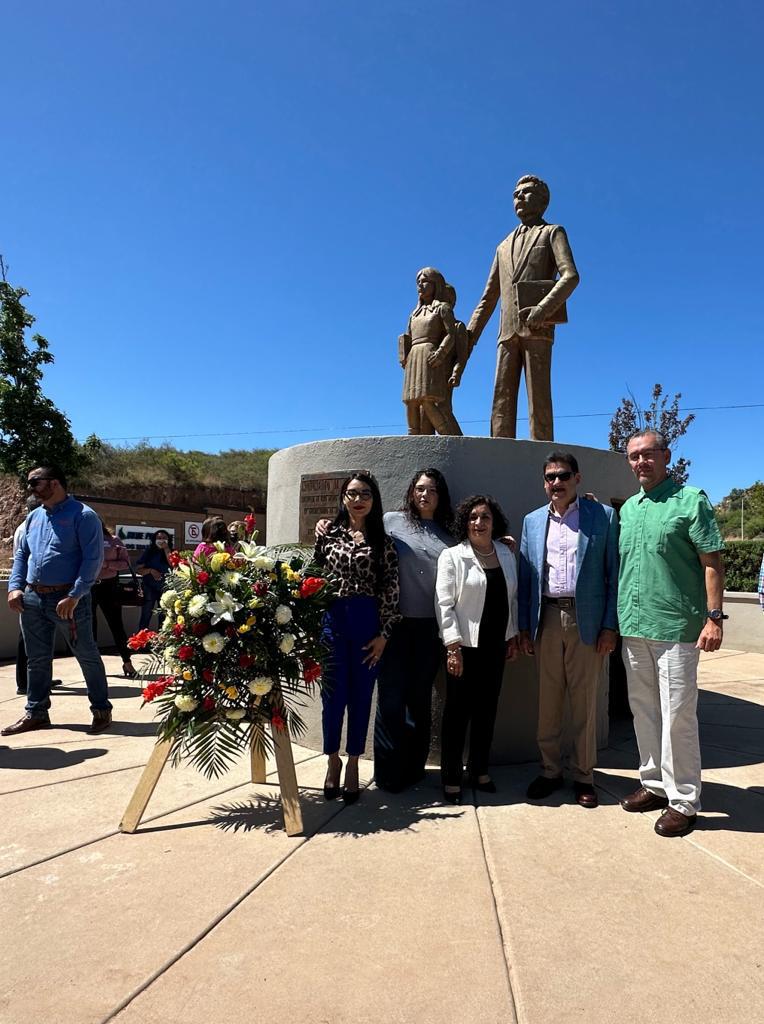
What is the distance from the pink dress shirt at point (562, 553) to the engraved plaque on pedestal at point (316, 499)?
1.37 meters

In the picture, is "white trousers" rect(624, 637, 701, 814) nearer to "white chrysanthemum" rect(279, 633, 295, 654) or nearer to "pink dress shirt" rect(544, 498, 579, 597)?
"pink dress shirt" rect(544, 498, 579, 597)

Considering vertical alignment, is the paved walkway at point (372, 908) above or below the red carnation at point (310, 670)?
below

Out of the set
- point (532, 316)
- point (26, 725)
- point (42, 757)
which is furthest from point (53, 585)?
point (532, 316)

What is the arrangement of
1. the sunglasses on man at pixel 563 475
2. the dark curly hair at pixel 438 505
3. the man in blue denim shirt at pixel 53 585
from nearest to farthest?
1. the sunglasses on man at pixel 563 475
2. the dark curly hair at pixel 438 505
3. the man in blue denim shirt at pixel 53 585

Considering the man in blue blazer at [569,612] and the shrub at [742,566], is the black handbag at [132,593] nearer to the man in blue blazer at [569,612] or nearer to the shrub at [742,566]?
the man in blue blazer at [569,612]

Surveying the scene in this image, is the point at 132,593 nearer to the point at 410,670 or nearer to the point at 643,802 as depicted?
the point at 410,670

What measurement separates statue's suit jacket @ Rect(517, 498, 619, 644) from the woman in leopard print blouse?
30.0 inches

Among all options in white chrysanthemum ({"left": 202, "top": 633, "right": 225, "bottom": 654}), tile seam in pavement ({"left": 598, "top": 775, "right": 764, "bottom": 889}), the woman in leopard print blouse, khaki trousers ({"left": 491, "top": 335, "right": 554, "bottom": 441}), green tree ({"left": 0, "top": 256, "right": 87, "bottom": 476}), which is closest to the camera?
tile seam in pavement ({"left": 598, "top": 775, "right": 764, "bottom": 889})

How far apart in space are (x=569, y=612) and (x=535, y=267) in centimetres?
313

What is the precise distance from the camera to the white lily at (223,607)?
304 centimetres

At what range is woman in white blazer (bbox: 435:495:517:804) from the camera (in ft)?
11.6

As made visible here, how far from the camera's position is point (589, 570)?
3.53m

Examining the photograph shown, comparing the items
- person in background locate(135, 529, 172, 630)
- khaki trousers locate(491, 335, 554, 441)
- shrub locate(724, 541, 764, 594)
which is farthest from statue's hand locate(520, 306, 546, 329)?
shrub locate(724, 541, 764, 594)

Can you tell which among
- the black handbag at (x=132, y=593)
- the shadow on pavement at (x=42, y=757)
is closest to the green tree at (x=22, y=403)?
the black handbag at (x=132, y=593)
